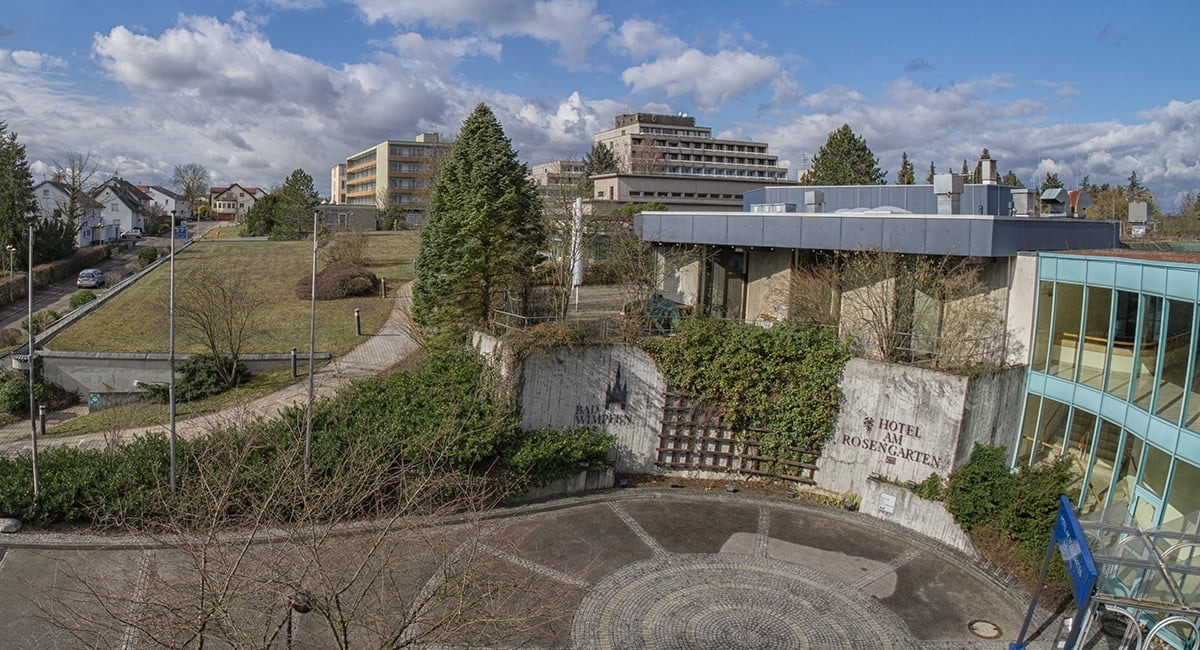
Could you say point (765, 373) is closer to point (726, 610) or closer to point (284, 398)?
point (726, 610)

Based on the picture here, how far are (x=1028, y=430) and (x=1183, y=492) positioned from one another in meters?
4.41

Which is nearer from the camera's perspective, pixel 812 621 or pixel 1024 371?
pixel 812 621

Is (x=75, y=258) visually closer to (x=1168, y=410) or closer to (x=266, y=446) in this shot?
(x=266, y=446)

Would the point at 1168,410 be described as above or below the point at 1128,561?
above

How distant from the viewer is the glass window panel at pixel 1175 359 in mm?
13273

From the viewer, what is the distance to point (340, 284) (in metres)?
35.2

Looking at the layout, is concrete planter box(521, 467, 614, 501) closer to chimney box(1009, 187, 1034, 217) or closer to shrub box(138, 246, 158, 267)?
chimney box(1009, 187, 1034, 217)

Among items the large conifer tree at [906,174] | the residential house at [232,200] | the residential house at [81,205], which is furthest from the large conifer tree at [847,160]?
the residential house at [232,200]

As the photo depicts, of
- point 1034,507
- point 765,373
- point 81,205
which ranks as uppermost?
point 81,205

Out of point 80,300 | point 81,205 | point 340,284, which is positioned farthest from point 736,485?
point 81,205

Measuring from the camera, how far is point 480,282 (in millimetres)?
20531

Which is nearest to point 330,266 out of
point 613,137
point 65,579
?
point 65,579

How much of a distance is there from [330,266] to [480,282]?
790 inches

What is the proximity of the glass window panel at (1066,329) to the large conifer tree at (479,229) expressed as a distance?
1243 centimetres
